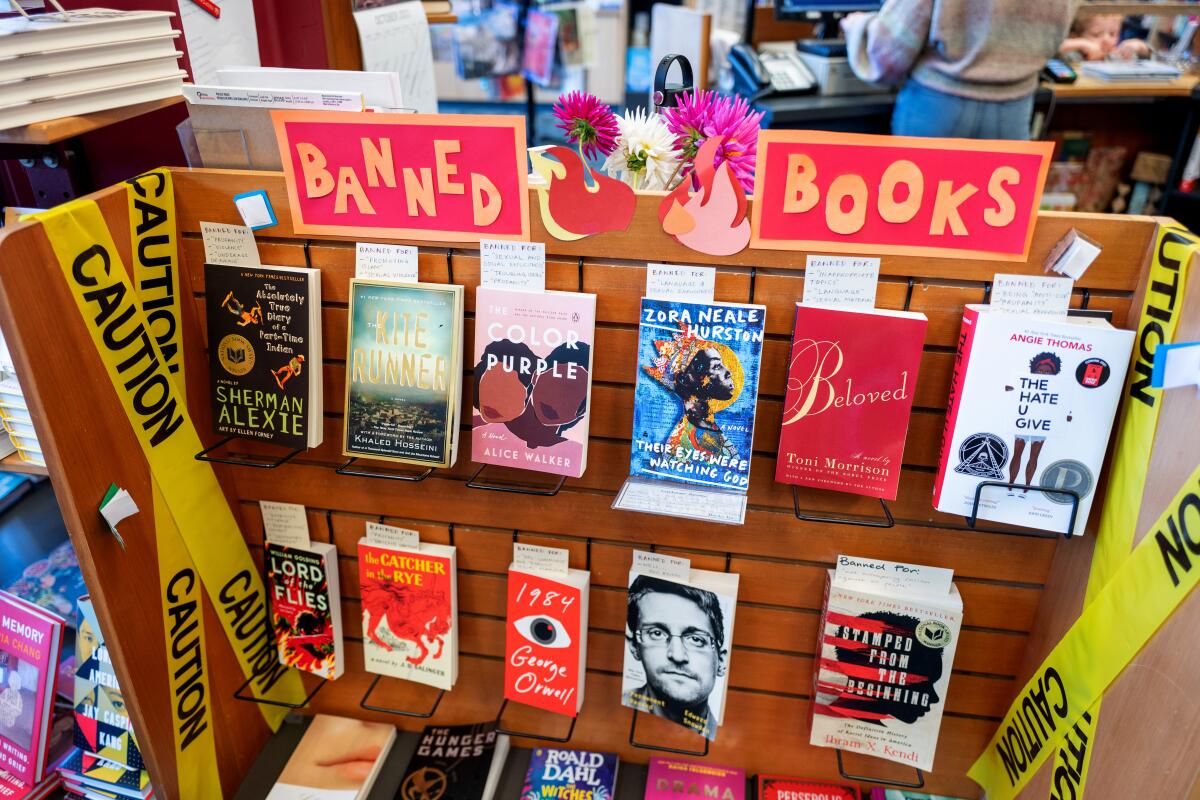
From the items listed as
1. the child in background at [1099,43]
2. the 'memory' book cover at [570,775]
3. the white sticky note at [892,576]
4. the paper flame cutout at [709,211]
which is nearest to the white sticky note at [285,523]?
the 'memory' book cover at [570,775]

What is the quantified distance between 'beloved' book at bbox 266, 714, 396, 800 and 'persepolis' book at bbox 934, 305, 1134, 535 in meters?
1.28

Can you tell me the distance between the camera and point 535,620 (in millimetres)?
1516

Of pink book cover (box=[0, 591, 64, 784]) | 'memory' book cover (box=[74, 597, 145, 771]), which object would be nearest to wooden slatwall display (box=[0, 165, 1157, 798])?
'memory' book cover (box=[74, 597, 145, 771])

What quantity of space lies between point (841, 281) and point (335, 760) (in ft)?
4.69

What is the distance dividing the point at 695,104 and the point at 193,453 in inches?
42.9

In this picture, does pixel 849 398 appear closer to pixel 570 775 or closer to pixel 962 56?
pixel 570 775

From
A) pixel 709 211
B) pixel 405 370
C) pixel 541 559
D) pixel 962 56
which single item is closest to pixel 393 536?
pixel 541 559

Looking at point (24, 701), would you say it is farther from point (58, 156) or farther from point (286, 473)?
A: point (58, 156)

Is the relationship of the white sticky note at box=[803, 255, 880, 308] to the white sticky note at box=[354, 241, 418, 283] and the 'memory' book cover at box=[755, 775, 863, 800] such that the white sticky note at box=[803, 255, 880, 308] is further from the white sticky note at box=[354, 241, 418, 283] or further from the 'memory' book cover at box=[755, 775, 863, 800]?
the 'memory' book cover at box=[755, 775, 863, 800]

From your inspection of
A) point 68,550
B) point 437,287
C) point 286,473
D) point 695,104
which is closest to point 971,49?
point 695,104

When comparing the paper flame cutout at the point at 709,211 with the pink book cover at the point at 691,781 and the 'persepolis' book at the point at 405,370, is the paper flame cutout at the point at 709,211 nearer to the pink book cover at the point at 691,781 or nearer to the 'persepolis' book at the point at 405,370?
the 'persepolis' book at the point at 405,370

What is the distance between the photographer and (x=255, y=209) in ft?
4.39

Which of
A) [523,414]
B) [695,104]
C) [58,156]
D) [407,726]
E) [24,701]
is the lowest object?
[407,726]

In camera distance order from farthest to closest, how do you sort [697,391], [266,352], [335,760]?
[335,760], [266,352], [697,391]
